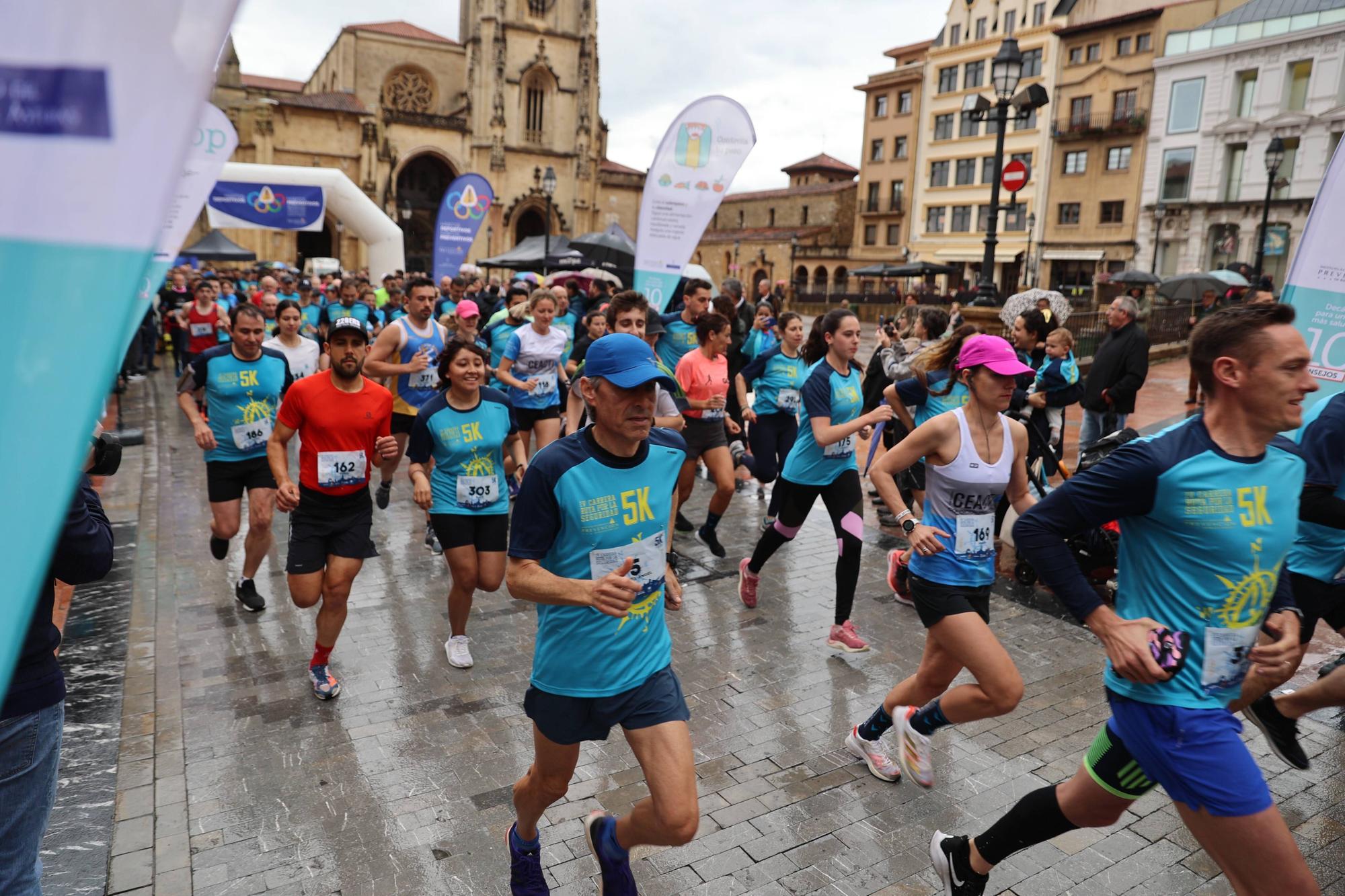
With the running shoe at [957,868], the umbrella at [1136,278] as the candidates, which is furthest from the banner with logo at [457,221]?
the umbrella at [1136,278]

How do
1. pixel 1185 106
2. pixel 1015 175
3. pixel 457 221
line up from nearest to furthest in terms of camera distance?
pixel 1015 175 → pixel 457 221 → pixel 1185 106

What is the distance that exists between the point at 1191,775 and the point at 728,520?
265 inches

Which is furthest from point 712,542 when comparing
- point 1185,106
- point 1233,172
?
point 1185,106

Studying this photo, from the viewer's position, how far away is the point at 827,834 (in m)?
3.91

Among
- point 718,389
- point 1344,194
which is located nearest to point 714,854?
point 718,389

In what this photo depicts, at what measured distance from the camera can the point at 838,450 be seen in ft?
19.5

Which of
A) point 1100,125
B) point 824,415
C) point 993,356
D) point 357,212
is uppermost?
point 1100,125

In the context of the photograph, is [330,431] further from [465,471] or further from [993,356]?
[993,356]

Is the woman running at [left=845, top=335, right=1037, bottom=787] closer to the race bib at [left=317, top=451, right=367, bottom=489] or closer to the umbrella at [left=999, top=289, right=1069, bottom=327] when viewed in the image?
the race bib at [left=317, top=451, right=367, bottom=489]

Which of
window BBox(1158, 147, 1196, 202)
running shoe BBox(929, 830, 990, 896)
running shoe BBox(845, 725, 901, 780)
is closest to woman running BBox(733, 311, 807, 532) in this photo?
running shoe BBox(845, 725, 901, 780)

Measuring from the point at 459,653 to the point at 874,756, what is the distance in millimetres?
2588

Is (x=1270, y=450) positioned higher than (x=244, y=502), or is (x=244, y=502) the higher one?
(x=1270, y=450)

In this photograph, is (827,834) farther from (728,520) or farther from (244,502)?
(244,502)

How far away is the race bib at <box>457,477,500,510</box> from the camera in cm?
544
